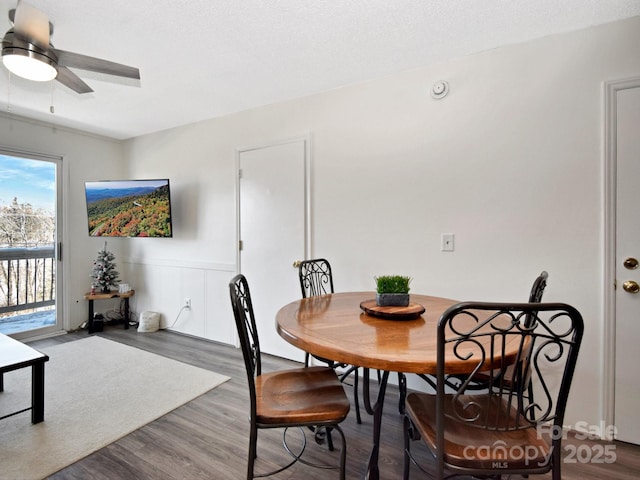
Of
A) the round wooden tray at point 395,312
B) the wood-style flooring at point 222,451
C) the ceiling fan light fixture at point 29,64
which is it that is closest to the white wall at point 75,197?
the ceiling fan light fixture at point 29,64

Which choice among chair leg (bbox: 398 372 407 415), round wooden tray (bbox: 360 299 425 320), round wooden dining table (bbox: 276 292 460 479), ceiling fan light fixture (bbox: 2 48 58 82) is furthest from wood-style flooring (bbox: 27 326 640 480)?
ceiling fan light fixture (bbox: 2 48 58 82)

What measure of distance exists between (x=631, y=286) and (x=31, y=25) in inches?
141

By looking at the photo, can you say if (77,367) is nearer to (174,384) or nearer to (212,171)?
(174,384)

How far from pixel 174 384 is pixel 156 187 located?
218 centimetres

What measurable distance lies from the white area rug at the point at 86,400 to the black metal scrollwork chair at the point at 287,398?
112 cm

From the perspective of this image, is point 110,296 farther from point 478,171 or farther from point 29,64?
point 478,171

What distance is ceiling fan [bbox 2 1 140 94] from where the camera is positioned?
162 cm

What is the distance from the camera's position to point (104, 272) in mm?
3920

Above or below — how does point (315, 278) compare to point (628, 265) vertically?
below

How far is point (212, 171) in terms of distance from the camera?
3.52 metres

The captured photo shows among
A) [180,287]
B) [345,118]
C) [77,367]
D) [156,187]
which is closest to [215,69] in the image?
[345,118]

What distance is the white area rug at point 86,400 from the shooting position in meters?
1.72

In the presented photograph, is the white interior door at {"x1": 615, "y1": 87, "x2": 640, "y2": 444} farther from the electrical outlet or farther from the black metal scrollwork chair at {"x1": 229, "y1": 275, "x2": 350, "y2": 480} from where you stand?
the black metal scrollwork chair at {"x1": 229, "y1": 275, "x2": 350, "y2": 480}

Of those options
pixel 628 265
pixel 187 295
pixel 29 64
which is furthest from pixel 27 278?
pixel 628 265
